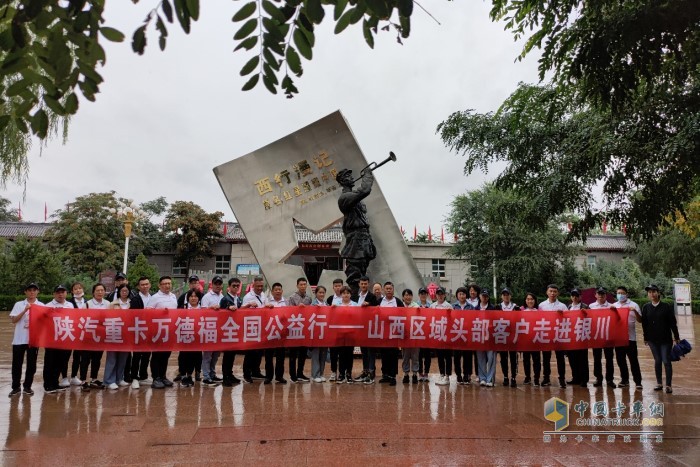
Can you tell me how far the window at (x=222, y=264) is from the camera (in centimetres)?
3147

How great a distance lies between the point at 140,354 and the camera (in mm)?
6348

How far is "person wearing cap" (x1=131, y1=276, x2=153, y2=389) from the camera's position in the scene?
20.1 feet

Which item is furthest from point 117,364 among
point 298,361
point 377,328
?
point 377,328

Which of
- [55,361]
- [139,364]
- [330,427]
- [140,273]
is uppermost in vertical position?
[140,273]

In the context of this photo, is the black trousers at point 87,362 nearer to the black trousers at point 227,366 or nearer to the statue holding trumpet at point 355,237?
the black trousers at point 227,366

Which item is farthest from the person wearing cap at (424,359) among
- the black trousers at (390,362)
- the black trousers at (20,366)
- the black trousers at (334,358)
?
the black trousers at (20,366)

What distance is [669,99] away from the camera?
5660 millimetres

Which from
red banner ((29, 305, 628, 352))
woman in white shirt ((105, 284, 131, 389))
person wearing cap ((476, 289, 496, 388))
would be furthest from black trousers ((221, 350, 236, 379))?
person wearing cap ((476, 289, 496, 388))

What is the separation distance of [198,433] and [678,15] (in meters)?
5.39

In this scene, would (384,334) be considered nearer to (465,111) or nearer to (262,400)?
(262,400)

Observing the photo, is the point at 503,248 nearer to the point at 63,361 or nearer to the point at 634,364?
the point at 634,364

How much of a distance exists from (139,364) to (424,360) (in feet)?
12.4

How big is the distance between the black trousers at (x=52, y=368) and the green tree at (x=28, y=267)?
18.1m

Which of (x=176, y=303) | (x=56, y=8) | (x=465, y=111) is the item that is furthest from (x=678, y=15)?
(x=465, y=111)
